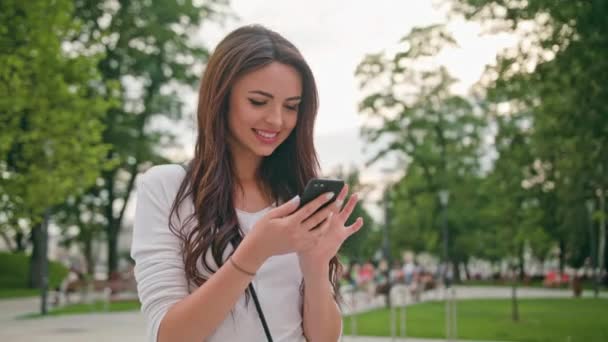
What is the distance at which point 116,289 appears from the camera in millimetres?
29562

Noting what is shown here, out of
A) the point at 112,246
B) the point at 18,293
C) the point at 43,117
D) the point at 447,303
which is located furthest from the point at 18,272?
the point at 447,303

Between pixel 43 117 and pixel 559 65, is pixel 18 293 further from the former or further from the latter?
pixel 559 65

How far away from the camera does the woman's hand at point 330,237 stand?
72.8 inches

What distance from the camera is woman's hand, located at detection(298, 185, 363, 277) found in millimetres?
1850

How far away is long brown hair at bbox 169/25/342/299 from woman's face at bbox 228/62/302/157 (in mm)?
21

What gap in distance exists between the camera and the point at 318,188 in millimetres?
1769

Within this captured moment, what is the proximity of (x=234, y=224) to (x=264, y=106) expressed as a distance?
31cm

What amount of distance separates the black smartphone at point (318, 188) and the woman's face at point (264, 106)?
327 mm

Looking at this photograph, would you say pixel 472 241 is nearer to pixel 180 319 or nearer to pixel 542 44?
pixel 542 44

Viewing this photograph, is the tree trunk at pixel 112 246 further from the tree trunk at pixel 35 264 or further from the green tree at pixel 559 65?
the green tree at pixel 559 65

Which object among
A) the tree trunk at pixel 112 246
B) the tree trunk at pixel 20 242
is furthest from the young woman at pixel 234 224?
the tree trunk at pixel 20 242

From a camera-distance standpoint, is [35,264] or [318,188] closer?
[318,188]

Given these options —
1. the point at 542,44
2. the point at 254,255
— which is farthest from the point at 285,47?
the point at 542,44

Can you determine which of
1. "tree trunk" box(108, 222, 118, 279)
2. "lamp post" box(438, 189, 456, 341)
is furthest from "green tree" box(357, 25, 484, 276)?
"tree trunk" box(108, 222, 118, 279)
